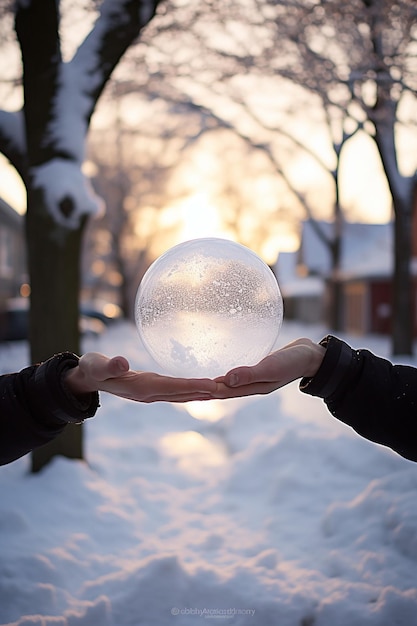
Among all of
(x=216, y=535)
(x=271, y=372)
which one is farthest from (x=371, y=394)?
(x=216, y=535)

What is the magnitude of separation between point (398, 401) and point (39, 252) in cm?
387

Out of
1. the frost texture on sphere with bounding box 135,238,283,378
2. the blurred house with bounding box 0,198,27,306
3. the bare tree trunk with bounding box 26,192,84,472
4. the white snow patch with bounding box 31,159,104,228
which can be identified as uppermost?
the frost texture on sphere with bounding box 135,238,283,378

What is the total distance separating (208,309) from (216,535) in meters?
2.62

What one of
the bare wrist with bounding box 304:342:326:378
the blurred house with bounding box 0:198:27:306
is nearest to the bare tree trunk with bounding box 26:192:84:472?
the bare wrist with bounding box 304:342:326:378

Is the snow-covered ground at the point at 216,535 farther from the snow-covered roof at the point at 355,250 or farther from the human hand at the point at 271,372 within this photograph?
the snow-covered roof at the point at 355,250

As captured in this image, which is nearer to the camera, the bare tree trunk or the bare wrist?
the bare wrist

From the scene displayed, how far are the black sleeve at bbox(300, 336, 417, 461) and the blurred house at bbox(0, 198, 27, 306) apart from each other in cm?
2011

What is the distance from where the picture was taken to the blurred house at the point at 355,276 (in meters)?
23.3

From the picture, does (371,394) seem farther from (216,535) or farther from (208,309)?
(216,535)

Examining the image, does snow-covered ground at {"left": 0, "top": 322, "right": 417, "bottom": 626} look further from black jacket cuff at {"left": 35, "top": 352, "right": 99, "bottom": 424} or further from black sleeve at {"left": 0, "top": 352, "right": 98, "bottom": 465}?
black jacket cuff at {"left": 35, "top": 352, "right": 99, "bottom": 424}

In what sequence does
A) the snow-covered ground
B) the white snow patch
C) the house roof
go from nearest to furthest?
the snow-covered ground → the white snow patch → the house roof

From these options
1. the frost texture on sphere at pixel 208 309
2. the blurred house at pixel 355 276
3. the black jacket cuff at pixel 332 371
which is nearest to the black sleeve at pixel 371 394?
the black jacket cuff at pixel 332 371

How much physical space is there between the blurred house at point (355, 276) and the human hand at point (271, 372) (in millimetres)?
18436

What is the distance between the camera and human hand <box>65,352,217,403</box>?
2.06 meters
